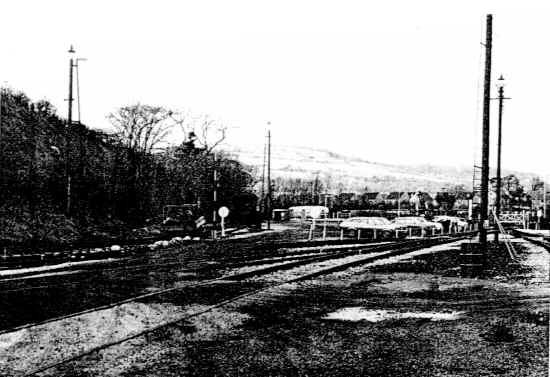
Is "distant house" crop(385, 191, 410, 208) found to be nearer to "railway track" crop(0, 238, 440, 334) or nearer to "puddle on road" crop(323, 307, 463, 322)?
"railway track" crop(0, 238, 440, 334)

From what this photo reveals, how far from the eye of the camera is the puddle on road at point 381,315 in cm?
1092

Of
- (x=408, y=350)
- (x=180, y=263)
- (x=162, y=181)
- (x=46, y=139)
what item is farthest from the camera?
(x=162, y=181)

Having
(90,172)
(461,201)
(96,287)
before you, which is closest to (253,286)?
(96,287)

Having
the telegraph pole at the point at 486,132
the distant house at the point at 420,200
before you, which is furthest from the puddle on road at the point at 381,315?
the distant house at the point at 420,200

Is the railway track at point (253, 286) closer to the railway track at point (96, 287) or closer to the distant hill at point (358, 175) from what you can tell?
the railway track at point (96, 287)

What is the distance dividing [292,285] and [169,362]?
7.33 meters

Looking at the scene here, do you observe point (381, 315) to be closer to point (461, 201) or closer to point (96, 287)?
point (96, 287)

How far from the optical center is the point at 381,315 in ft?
37.0

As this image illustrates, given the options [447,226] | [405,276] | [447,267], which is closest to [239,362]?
[405,276]

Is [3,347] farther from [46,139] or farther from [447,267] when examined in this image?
[46,139]

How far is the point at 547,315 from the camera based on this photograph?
10719 millimetres

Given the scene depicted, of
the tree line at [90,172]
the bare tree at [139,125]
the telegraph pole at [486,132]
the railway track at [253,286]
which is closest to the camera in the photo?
the railway track at [253,286]

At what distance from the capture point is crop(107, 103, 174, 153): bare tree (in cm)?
5959

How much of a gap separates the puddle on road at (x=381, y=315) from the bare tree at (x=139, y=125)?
48.5 meters
